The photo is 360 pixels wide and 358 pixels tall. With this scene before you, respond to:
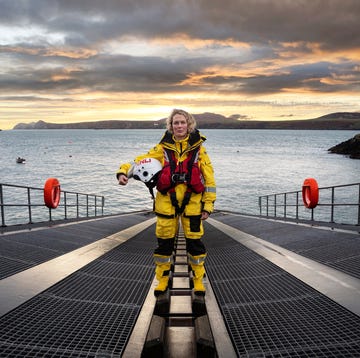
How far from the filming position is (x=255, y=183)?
4450 cm

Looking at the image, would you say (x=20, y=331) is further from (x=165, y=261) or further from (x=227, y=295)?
(x=227, y=295)

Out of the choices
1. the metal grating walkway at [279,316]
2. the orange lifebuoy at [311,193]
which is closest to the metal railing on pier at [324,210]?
the orange lifebuoy at [311,193]

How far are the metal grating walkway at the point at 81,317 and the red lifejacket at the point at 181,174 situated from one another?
1.25 m

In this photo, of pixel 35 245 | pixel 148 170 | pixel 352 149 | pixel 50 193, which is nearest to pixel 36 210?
pixel 50 193

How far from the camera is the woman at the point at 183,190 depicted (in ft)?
11.1

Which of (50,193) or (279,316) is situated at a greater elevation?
(50,193)

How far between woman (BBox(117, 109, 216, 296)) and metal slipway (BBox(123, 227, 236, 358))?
18 cm

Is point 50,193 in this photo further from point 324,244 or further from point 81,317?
point 324,244

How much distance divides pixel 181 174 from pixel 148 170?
1.16ft

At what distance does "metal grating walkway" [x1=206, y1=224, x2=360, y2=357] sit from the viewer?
2.57 meters

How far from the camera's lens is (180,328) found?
116 inches

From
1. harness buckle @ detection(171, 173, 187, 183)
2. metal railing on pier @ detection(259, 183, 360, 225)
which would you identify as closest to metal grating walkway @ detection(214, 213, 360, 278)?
harness buckle @ detection(171, 173, 187, 183)

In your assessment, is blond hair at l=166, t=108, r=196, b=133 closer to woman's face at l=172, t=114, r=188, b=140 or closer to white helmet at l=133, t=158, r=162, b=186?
woman's face at l=172, t=114, r=188, b=140

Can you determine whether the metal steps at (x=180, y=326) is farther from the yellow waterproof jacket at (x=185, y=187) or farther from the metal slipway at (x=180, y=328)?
the yellow waterproof jacket at (x=185, y=187)
